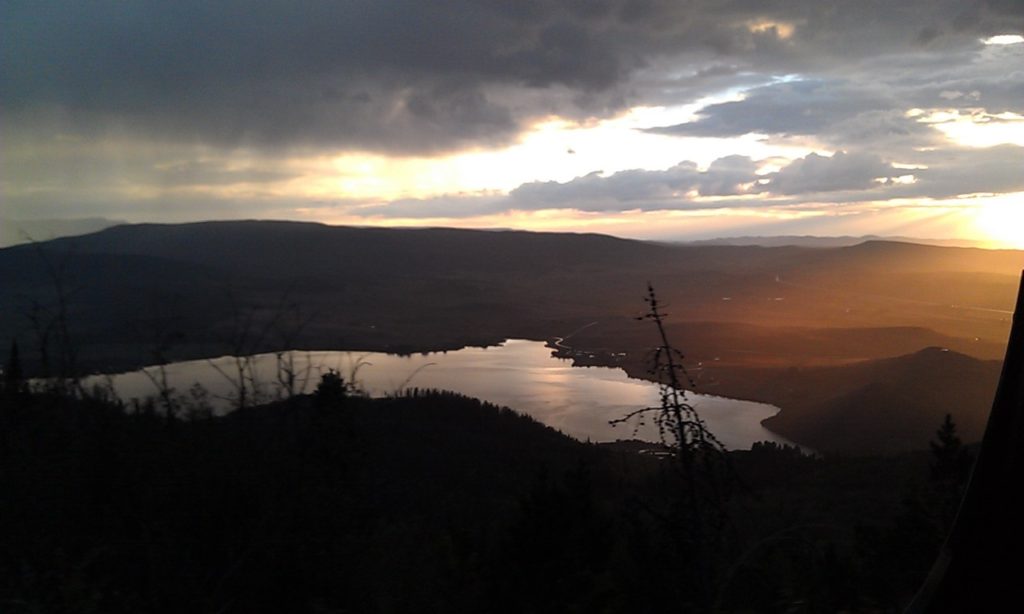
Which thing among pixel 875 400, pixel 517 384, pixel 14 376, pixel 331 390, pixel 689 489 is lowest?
pixel 875 400

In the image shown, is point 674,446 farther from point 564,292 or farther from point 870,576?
point 564,292

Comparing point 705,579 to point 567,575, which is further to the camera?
point 705,579

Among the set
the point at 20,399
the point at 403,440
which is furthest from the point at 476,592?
the point at 403,440

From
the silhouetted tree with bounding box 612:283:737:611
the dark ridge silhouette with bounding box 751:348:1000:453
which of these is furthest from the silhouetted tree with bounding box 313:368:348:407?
the dark ridge silhouette with bounding box 751:348:1000:453

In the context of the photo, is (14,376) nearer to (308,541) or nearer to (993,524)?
(308,541)

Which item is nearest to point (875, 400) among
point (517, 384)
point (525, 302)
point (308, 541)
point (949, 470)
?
point (517, 384)

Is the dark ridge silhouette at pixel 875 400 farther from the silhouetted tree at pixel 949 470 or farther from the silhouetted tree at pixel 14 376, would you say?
the silhouetted tree at pixel 14 376

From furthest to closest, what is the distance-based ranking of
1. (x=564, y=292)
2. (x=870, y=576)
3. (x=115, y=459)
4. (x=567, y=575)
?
(x=564, y=292), (x=115, y=459), (x=870, y=576), (x=567, y=575)
